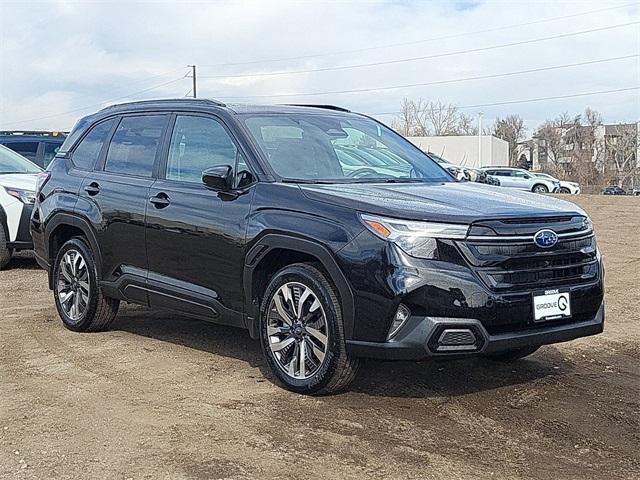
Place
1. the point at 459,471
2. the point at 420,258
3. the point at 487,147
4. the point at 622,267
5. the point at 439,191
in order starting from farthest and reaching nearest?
the point at 487,147 → the point at 622,267 → the point at 439,191 → the point at 420,258 → the point at 459,471

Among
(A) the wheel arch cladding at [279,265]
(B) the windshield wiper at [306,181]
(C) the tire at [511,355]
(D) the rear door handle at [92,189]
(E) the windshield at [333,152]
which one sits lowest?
(C) the tire at [511,355]

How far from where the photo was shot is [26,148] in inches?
571

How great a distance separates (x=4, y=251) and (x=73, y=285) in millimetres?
4269

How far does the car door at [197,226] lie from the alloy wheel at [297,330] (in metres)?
0.37

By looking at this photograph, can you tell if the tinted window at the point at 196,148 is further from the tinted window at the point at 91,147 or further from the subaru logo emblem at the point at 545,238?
the subaru logo emblem at the point at 545,238

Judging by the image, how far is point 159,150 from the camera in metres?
6.44

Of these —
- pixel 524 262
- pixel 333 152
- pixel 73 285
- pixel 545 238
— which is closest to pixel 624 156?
pixel 73 285

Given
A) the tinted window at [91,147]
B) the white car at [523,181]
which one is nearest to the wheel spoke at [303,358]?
the tinted window at [91,147]

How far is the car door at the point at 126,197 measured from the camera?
6391 mm

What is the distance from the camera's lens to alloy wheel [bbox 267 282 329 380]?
16.6 feet

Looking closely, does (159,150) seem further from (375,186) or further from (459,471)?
(459,471)

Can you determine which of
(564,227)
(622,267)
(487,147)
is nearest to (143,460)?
(564,227)

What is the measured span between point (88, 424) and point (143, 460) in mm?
700

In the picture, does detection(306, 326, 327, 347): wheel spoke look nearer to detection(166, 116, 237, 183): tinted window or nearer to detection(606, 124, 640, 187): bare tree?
detection(166, 116, 237, 183): tinted window
